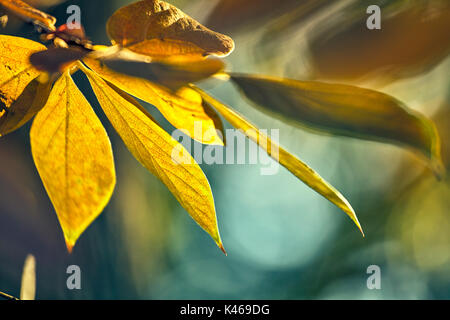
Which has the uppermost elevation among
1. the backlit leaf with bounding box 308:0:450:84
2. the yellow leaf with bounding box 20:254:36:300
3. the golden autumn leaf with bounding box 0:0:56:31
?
the backlit leaf with bounding box 308:0:450:84

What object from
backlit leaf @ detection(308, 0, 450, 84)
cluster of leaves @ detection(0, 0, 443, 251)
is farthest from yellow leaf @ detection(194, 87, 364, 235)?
backlit leaf @ detection(308, 0, 450, 84)

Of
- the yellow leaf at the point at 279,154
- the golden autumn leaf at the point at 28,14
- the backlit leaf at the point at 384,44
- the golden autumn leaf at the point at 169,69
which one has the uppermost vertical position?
the backlit leaf at the point at 384,44

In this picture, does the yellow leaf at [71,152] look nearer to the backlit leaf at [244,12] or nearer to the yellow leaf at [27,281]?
the yellow leaf at [27,281]

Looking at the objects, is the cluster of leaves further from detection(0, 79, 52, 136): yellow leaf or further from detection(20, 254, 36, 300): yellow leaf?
detection(20, 254, 36, 300): yellow leaf

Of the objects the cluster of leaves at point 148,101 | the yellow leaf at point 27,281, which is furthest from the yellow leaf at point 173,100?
the yellow leaf at point 27,281

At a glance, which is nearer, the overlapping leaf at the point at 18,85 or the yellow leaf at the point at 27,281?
the overlapping leaf at the point at 18,85

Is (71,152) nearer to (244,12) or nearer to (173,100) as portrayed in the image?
(173,100)

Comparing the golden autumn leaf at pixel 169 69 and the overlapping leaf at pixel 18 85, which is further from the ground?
the overlapping leaf at pixel 18 85

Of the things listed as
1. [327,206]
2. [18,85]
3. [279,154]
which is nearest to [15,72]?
[18,85]
